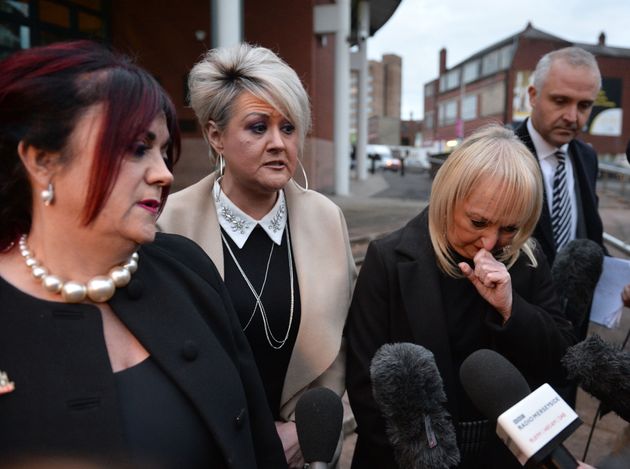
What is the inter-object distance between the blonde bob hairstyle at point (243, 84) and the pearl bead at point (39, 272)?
3.14ft

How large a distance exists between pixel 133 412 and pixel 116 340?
0.17 m

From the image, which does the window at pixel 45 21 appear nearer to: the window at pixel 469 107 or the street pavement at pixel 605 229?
the street pavement at pixel 605 229

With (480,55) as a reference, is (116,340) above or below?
below

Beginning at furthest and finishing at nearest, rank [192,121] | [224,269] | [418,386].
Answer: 1. [192,121]
2. [224,269]
3. [418,386]

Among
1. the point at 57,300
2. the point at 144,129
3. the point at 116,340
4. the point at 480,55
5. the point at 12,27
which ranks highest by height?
the point at 480,55

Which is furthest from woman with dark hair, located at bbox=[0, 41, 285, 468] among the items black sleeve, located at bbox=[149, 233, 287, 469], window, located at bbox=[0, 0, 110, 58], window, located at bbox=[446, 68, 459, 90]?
window, located at bbox=[446, 68, 459, 90]

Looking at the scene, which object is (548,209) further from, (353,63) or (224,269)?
(353,63)

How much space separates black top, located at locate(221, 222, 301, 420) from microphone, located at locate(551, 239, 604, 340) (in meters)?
1.06

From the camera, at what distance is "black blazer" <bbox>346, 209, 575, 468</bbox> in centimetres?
169

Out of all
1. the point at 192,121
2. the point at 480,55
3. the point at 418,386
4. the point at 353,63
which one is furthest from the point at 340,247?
the point at 480,55

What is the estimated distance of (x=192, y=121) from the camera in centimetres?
1139

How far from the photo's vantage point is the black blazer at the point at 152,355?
1.10 meters

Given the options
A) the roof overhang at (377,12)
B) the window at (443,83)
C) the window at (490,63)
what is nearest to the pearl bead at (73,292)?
the roof overhang at (377,12)

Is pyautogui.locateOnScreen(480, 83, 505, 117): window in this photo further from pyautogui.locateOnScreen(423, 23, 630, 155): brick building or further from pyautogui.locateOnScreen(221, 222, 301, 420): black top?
pyautogui.locateOnScreen(221, 222, 301, 420): black top
